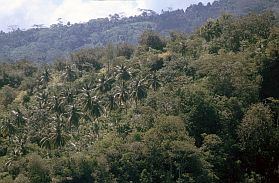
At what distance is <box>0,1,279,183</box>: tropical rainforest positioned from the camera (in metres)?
65.4

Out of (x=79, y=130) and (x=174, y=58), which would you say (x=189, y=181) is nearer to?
(x=79, y=130)

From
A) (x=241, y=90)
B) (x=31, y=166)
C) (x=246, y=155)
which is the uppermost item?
(x=241, y=90)

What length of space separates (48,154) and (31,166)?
685 centimetres

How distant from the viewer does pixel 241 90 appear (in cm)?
7706

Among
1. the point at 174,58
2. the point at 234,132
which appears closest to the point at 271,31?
the point at 174,58

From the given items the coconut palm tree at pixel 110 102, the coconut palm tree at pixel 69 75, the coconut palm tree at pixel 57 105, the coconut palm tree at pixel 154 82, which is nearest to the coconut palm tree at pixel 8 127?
the coconut palm tree at pixel 57 105

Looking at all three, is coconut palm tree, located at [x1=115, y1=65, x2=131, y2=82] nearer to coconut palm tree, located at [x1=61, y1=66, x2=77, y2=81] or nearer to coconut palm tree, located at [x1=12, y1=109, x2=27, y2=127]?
coconut palm tree, located at [x1=61, y1=66, x2=77, y2=81]

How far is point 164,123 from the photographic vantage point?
66.7 metres

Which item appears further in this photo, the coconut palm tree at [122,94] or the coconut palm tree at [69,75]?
the coconut palm tree at [69,75]

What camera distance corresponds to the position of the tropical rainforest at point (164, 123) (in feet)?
215

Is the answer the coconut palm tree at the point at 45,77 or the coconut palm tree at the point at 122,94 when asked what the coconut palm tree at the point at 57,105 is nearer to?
the coconut palm tree at the point at 122,94

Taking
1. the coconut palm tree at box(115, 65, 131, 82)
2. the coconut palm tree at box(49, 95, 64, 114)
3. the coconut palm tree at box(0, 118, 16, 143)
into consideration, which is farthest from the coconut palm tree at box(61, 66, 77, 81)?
the coconut palm tree at box(0, 118, 16, 143)

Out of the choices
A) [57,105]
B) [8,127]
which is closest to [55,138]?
[57,105]

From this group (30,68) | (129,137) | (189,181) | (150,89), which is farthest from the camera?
(30,68)
